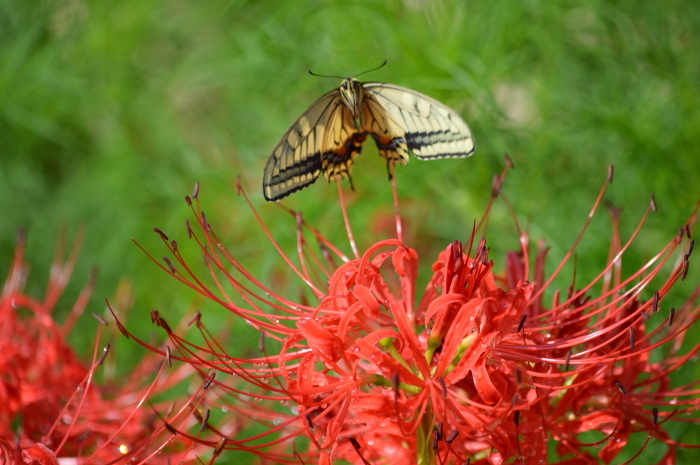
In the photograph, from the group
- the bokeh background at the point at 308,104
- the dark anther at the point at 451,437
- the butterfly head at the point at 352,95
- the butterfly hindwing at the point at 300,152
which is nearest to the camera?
the dark anther at the point at 451,437

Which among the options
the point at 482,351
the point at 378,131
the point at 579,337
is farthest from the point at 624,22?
the point at 482,351

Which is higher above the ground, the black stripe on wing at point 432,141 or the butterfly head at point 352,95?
the butterfly head at point 352,95

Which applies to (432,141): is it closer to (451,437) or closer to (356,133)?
(356,133)

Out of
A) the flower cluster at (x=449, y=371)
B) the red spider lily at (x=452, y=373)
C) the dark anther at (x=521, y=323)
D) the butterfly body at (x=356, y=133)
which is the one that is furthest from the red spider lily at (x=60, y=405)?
the dark anther at (x=521, y=323)

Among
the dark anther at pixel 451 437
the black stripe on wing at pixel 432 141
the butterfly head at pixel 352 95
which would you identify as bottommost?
the dark anther at pixel 451 437

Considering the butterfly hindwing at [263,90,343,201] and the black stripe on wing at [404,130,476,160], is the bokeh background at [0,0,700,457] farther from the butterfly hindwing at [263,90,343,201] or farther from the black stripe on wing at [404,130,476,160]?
A: the butterfly hindwing at [263,90,343,201]

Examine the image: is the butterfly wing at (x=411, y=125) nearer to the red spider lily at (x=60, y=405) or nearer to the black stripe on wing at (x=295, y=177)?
the black stripe on wing at (x=295, y=177)

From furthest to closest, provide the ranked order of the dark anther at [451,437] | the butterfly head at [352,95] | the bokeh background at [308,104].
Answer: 1. the bokeh background at [308,104]
2. the butterfly head at [352,95]
3. the dark anther at [451,437]
